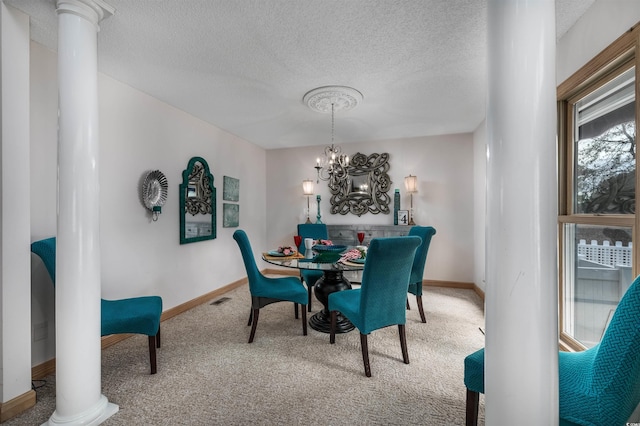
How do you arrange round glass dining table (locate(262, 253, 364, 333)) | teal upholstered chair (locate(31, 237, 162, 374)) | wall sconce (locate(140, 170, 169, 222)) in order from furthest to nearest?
wall sconce (locate(140, 170, 169, 222)), round glass dining table (locate(262, 253, 364, 333)), teal upholstered chair (locate(31, 237, 162, 374))

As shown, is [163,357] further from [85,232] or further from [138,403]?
[85,232]

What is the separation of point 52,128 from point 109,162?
0.49 m

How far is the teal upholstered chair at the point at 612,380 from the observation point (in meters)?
0.89

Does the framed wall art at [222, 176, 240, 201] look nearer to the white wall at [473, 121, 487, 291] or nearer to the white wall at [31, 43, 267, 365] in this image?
the white wall at [31, 43, 267, 365]

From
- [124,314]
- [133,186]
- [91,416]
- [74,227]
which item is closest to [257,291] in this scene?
[124,314]

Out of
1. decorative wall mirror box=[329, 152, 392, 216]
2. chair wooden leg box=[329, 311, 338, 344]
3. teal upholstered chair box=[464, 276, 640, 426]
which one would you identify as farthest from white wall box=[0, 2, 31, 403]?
decorative wall mirror box=[329, 152, 392, 216]

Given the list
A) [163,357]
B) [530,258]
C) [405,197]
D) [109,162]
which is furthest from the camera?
[405,197]

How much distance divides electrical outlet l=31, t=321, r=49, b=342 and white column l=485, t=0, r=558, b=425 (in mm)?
2895

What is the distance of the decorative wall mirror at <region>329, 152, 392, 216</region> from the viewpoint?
4.68m

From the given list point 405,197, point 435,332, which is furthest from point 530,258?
point 405,197

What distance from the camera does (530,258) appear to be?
92 cm

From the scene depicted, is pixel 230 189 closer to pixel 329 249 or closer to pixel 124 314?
pixel 329 249

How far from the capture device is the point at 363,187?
479cm

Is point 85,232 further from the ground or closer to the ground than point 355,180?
closer to the ground
